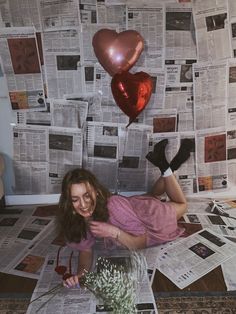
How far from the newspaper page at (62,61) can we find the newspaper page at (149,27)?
0.24 metres

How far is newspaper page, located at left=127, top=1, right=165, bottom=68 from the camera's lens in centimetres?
151

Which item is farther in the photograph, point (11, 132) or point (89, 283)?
point (11, 132)

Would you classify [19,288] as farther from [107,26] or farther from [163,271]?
[107,26]

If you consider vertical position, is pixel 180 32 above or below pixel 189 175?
above

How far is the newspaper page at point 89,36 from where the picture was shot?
152 cm

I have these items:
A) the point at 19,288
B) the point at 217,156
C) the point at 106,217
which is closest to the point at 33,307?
the point at 19,288

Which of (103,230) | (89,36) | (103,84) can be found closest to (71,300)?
(103,230)

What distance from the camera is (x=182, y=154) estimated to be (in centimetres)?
160

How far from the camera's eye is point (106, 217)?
4.25ft

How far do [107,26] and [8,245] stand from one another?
3.13 ft

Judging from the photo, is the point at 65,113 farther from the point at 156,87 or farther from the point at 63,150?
the point at 156,87

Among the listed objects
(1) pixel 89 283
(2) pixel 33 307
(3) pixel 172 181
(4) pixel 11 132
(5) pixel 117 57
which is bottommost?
(2) pixel 33 307

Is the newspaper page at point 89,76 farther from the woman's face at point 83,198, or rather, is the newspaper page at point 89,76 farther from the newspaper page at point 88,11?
the woman's face at point 83,198

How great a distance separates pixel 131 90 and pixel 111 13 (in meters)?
0.38
